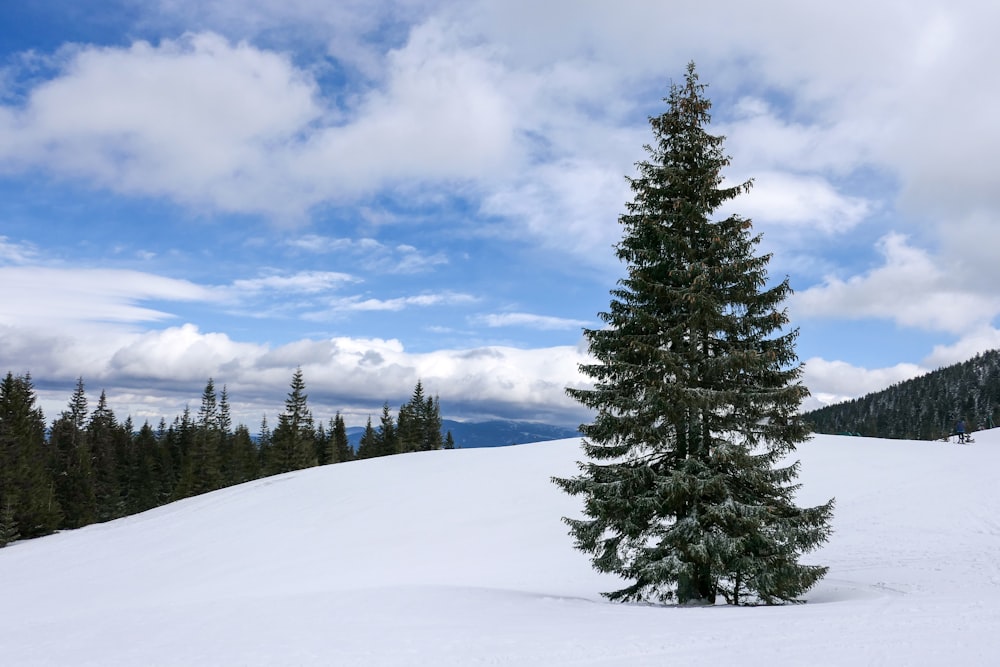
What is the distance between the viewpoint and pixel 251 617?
10672 mm

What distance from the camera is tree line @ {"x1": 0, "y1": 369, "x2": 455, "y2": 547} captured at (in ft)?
160

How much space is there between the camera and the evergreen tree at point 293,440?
6197cm

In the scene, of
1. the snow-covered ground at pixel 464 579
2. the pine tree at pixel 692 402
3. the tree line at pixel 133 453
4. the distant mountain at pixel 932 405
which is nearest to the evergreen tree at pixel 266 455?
the tree line at pixel 133 453

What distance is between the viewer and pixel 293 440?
205 ft

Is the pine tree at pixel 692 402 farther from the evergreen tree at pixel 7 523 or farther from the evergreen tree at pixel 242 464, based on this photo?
the evergreen tree at pixel 242 464

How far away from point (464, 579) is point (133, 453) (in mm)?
74446

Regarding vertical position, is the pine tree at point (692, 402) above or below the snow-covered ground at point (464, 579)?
above

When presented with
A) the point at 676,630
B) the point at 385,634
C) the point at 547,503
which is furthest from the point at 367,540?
the point at 676,630

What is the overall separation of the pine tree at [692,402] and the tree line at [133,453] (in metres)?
47.9

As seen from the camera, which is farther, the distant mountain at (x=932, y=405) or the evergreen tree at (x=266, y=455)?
the distant mountain at (x=932, y=405)

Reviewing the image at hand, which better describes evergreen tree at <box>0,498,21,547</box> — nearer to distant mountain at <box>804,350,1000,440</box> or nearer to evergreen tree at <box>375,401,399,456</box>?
evergreen tree at <box>375,401,399,456</box>

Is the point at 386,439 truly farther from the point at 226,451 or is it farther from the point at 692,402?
the point at 692,402

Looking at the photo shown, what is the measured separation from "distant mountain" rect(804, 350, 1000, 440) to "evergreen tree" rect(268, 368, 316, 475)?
98.3 metres

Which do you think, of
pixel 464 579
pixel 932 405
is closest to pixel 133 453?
pixel 464 579
